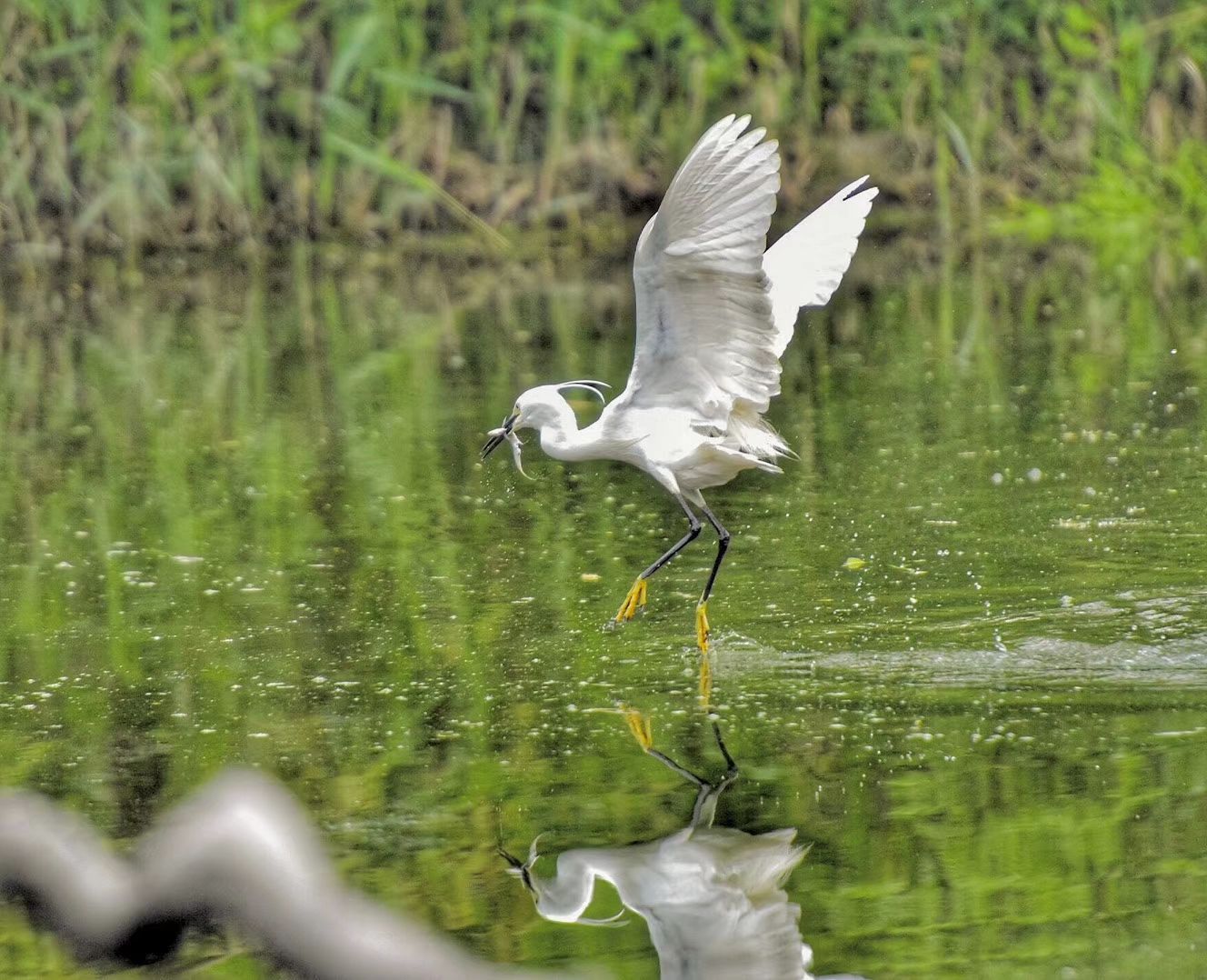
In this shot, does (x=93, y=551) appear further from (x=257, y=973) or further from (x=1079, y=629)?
(x=257, y=973)

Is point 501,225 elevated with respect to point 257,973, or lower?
elevated

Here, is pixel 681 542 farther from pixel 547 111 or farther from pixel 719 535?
pixel 547 111

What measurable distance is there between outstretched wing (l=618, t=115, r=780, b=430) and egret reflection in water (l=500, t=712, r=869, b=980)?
142 centimetres

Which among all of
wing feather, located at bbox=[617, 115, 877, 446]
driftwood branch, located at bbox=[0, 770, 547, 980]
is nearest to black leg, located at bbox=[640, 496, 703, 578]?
wing feather, located at bbox=[617, 115, 877, 446]

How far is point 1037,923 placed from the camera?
350 centimetres

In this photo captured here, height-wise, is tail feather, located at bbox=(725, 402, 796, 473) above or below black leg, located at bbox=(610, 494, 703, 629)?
above

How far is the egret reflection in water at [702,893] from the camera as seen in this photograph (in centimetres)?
337

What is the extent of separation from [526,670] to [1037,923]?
2.11 metres

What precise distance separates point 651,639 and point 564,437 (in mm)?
590

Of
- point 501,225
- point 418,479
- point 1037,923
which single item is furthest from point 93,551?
point 501,225

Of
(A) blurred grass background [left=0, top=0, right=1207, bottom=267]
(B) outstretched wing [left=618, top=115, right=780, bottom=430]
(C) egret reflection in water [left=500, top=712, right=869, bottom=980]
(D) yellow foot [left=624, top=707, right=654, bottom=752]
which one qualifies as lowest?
(C) egret reflection in water [left=500, top=712, right=869, bottom=980]

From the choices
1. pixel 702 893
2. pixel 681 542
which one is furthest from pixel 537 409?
pixel 702 893

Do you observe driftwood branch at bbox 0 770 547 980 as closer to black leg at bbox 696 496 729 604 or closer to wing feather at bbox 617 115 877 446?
wing feather at bbox 617 115 877 446

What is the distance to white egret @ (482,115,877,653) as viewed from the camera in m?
4.92
